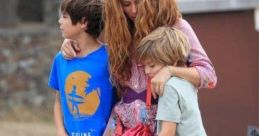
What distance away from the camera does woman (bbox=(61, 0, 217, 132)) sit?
133 inches

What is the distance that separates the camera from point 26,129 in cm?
1057

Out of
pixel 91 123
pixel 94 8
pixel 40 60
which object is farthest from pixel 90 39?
pixel 40 60

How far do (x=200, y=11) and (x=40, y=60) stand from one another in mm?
6038

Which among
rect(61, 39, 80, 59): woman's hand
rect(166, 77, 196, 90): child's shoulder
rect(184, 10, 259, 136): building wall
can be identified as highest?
rect(61, 39, 80, 59): woman's hand

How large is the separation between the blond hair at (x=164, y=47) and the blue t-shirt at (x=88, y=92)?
27cm

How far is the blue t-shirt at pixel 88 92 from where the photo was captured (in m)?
3.56

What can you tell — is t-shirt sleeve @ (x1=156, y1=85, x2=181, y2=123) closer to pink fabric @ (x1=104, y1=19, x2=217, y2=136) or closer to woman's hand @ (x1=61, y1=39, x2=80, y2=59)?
pink fabric @ (x1=104, y1=19, x2=217, y2=136)

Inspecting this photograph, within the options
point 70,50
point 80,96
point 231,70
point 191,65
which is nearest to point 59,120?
point 80,96

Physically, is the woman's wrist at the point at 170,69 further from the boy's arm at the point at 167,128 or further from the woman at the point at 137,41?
the boy's arm at the point at 167,128

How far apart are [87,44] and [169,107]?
54 centimetres

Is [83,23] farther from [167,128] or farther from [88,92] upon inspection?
[167,128]

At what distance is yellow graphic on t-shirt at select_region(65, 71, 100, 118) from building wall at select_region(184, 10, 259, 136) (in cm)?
235

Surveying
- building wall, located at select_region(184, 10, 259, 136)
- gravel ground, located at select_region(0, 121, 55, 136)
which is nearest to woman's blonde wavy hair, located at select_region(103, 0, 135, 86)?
building wall, located at select_region(184, 10, 259, 136)

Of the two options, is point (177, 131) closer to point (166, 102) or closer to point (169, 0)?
point (166, 102)
